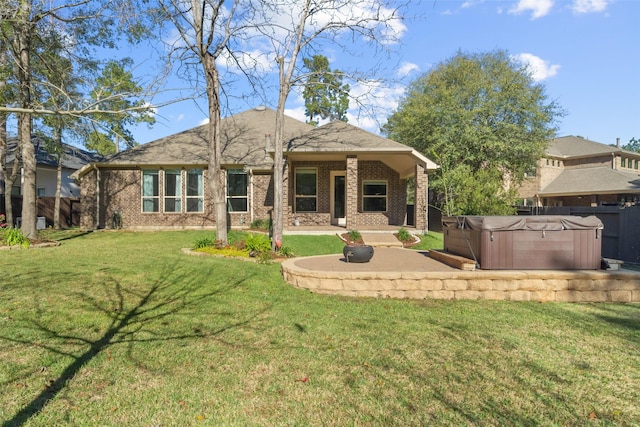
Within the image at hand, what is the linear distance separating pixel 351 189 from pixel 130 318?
971 centimetres

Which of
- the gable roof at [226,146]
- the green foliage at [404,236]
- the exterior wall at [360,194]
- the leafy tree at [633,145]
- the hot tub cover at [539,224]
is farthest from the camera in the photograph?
the leafy tree at [633,145]

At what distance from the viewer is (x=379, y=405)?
2844mm

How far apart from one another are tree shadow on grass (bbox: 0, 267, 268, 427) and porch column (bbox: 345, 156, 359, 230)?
709 centimetres

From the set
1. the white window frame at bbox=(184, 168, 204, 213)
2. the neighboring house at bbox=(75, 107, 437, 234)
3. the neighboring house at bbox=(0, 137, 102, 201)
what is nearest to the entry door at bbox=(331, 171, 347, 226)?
the neighboring house at bbox=(75, 107, 437, 234)

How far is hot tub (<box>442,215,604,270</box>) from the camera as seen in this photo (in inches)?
249

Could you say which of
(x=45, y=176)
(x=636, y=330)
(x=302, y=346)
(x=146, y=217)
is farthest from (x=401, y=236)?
(x=45, y=176)

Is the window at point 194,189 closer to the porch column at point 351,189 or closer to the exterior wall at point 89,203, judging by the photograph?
the exterior wall at point 89,203

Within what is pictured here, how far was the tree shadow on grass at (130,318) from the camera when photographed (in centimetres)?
305

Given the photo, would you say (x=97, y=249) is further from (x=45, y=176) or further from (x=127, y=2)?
(x=45, y=176)

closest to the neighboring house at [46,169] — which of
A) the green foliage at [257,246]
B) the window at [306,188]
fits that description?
the window at [306,188]

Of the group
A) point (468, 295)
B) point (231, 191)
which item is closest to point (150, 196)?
point (231, 191)

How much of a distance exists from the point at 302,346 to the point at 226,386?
3.64 feet

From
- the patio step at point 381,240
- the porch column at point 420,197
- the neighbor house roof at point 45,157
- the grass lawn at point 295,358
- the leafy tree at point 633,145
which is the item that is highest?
the leafy tree at point 633,145

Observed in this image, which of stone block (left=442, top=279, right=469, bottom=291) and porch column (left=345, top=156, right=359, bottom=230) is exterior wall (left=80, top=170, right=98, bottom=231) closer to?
porch column (left=345, top=156, right=359, bottom=230)
